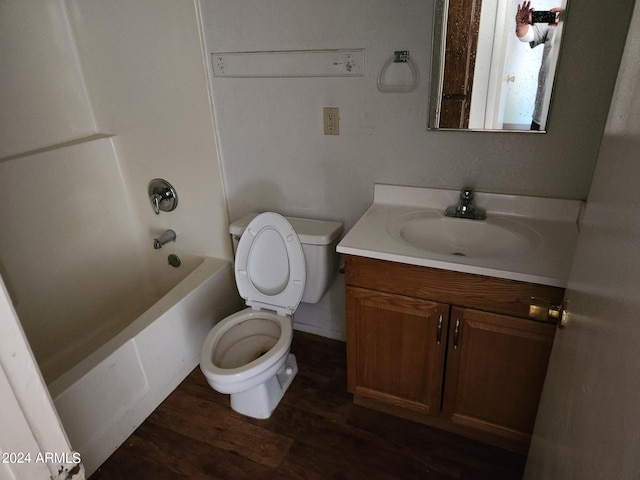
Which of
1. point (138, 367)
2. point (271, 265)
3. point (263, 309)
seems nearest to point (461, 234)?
point (271, 265)

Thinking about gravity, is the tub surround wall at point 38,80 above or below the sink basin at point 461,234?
above

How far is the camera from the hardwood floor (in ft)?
5.13

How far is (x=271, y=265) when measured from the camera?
185cm

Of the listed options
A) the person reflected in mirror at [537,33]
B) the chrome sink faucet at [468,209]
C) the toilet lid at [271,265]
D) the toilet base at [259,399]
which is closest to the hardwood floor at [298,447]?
the toilet base at [259,399]

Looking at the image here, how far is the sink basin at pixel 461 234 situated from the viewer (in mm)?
1490

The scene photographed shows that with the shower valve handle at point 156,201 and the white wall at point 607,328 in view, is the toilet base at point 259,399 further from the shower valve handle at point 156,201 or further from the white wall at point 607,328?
the white wall at point 607,328

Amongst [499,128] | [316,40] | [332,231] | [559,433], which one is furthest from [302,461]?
[316,40]

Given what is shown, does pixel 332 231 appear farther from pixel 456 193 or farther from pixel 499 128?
pixel 499 128

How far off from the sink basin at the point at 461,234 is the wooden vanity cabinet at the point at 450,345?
0.17 meters

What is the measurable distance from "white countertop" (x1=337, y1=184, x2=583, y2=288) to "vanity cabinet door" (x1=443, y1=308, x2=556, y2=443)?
0.17m

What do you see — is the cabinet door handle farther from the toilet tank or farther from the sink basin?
the toilet tank

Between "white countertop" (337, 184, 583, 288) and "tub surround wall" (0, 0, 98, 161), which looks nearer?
"white countertop" (337, 184, 583, 288)

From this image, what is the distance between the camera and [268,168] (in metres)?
1.96

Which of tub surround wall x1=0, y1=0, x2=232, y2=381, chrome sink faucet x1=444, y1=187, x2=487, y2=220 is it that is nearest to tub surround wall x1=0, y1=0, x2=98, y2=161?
tub surround wall x1=0, y1=0, x2=232, y2=381
